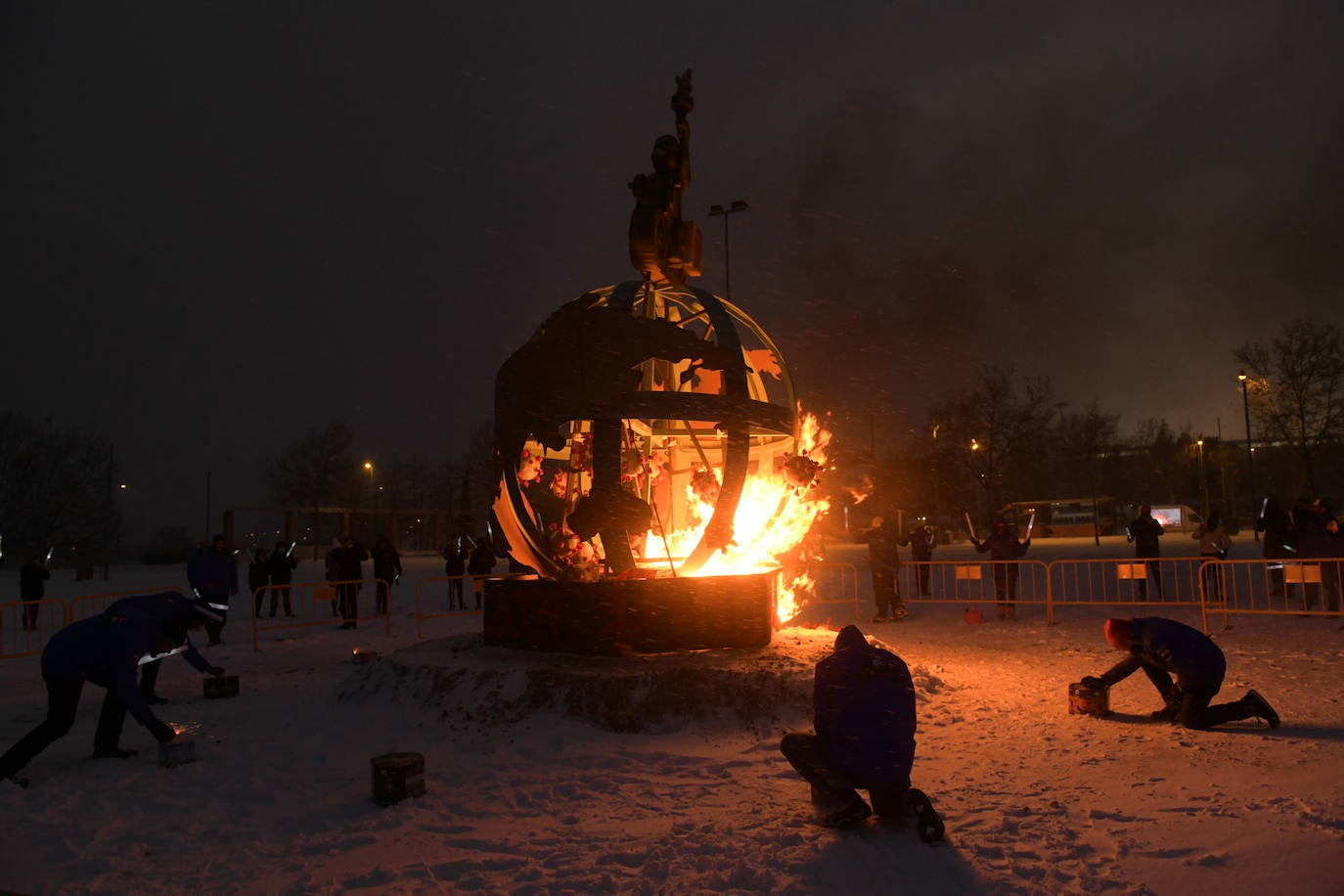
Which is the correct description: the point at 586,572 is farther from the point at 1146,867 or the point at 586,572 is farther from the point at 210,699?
the point at 1146,867

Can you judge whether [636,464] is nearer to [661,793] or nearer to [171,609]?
[661,793]

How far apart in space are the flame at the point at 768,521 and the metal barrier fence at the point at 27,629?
9.63 metres

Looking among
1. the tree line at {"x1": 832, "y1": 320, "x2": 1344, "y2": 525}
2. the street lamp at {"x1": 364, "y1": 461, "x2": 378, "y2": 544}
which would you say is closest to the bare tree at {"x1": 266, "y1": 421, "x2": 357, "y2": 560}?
the street lamp at {"x1": 364, "y1": 461, "x2": 378, "y2": 544}

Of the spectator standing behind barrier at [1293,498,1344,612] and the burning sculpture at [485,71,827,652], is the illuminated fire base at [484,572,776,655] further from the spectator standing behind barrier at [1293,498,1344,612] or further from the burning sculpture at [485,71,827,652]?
the spectator standing behind barrier at [1293,498,1344,612]

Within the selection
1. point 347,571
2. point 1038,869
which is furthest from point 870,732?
point 347,571

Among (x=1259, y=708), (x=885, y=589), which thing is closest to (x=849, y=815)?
(x=1259, y=708)

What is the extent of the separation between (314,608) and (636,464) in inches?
420

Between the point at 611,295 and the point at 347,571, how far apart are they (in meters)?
10.5

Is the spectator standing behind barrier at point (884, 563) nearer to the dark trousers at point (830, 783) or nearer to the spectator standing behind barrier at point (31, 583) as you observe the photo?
the dark trousers at point (830, 783)

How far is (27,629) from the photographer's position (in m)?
15.7

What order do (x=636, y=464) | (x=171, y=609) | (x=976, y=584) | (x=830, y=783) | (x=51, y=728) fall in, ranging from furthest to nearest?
(x=976, y=584)
(x=636, y=464)
(x=171, y=609)
(x=51, y=728)
(x=830, y=783)

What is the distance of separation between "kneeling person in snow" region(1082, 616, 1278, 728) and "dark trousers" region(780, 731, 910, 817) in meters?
3.33

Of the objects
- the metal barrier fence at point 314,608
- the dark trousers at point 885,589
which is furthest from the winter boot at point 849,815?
the metal barrier fence at point 314,608

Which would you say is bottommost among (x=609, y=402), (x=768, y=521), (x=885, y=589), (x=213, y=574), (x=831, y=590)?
(x=831, y=590)
